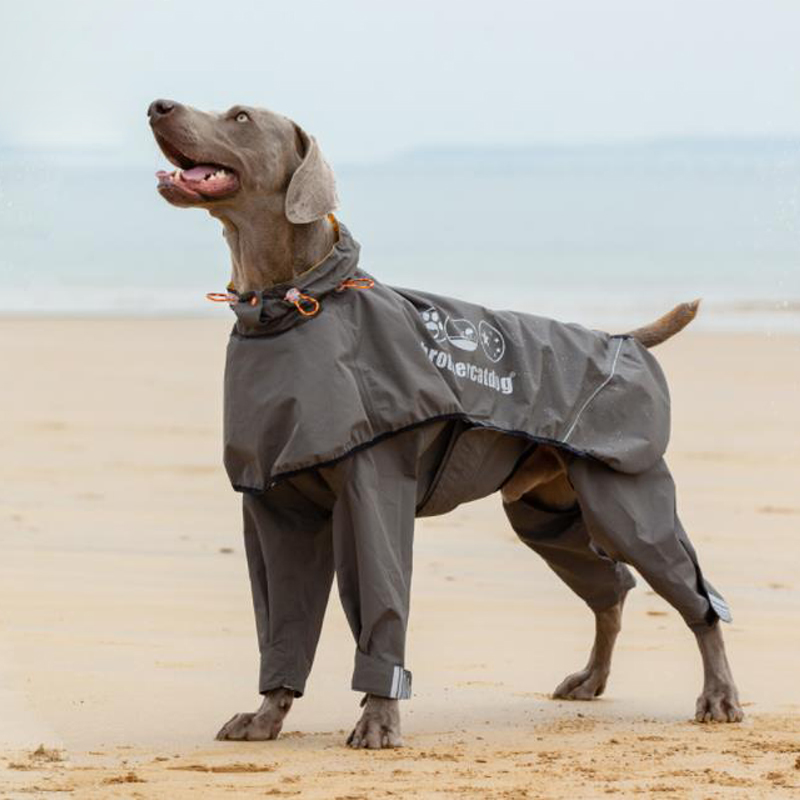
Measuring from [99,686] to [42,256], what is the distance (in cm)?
2779

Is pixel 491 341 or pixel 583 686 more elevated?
pixel 491 341

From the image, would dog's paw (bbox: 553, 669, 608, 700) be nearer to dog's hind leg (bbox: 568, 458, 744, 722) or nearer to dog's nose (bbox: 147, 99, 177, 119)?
dog's hind leg (bbox: 568, 458, 744, 722)

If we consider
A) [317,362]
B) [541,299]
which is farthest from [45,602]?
[541,299]

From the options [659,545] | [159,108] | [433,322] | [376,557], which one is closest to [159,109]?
[159,108]

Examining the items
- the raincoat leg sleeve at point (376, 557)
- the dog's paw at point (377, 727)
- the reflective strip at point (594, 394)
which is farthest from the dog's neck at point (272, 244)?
the dog's paw at point (377, 727)

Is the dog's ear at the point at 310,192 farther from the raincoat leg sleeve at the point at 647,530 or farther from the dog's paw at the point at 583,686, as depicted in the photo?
the dog's paw at the point at 583,686

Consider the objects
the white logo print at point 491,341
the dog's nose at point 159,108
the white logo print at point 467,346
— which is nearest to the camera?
the dog's nose at point 159,108

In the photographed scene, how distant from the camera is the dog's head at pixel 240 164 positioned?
451 centimetres

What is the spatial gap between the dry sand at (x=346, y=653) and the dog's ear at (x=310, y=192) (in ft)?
4.58

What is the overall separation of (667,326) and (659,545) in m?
0.74

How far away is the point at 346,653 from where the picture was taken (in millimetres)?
5938

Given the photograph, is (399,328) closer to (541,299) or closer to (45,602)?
(45,602)

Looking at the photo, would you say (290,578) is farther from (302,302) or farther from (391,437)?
(302,302)

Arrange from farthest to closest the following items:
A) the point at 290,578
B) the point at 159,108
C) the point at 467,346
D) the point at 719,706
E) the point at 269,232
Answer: the point at 719,706 → the point at 467,346 → the point at 290,578 → the point at 269,232 → the point at 159,108
